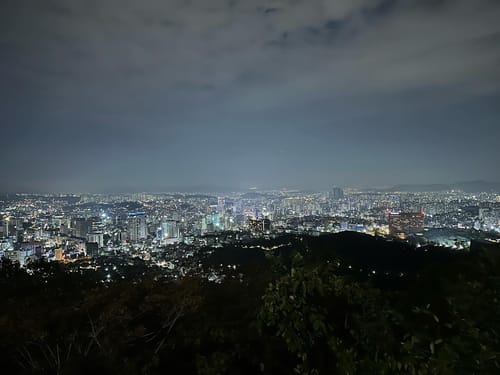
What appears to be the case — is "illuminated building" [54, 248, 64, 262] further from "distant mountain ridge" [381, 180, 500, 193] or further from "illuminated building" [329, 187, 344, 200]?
"distant mountain ridge" [381, 180, 500, 193]

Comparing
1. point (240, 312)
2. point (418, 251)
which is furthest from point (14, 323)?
point (418, 251)

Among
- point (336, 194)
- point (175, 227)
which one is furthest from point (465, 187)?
point (175, 227)

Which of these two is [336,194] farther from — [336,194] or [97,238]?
[97,238]

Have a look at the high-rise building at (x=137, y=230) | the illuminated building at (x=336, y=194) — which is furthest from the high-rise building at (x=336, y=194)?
the high-rise building at (x=137, y=230)

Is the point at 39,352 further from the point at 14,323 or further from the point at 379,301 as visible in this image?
the point at 379,301

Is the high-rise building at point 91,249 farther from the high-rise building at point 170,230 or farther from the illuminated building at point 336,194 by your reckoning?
the illuminated building at point 336,194
